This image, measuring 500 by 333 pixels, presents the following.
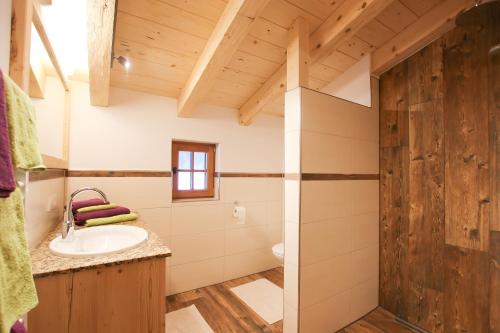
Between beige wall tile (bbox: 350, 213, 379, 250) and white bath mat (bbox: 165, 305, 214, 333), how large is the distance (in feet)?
4.76

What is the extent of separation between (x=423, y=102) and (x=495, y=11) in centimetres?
67

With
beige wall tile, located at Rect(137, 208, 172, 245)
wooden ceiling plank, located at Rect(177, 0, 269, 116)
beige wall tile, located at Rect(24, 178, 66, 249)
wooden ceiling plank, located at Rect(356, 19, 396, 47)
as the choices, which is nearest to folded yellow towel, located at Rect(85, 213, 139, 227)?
beige wall tile, located at Rect(24, 178, 66, 249)

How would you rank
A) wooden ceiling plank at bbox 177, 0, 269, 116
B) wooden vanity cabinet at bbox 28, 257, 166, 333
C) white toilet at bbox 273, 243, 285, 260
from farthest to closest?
1. white toilet at bbox 273, 243, 285, 260
2. wooden ceiling plank at bbox 177, 0, 269, 116
3. wooden vanity cabinet at bbox 28, 257, 166, 333

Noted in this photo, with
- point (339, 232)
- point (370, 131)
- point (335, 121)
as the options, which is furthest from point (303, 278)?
point (370, 131)

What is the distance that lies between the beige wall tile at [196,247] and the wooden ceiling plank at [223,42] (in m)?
1.41

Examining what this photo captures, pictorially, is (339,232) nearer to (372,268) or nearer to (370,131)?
(372,268)

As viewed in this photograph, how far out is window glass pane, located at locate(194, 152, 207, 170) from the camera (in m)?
2.57

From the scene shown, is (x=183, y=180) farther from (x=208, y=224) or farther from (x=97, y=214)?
(x=97, y=214)

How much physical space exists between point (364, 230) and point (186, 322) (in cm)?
176

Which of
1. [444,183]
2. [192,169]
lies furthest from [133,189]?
[444,183]

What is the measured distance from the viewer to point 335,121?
180cm

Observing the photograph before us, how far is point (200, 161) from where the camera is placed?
102 inches

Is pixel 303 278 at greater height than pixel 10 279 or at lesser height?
lesser

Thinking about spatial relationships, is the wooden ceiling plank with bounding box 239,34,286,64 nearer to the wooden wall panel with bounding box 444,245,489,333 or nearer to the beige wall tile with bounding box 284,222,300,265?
the beige wall tile with bounding box 284,222,300,265
